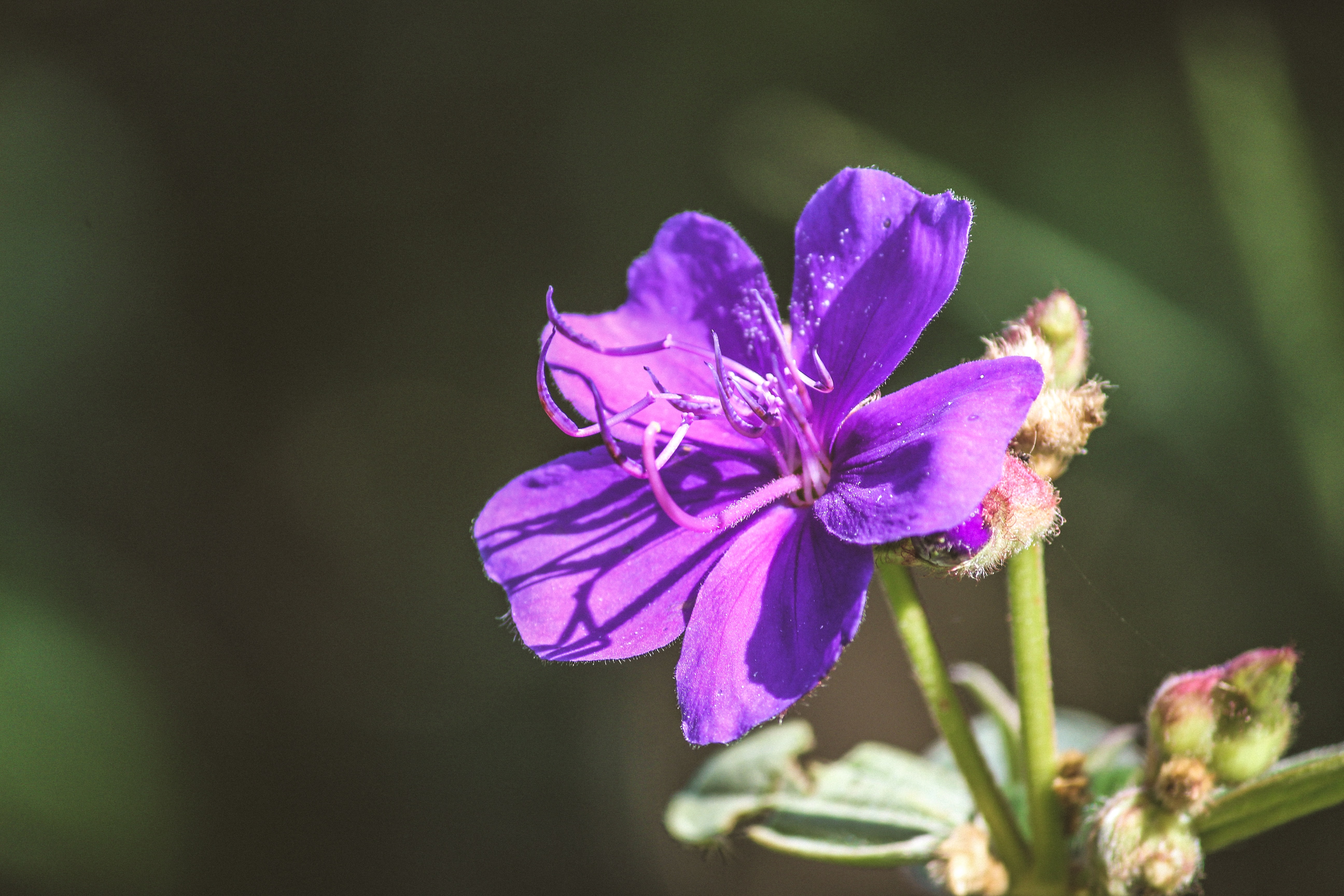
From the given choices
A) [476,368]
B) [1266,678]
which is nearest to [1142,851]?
[1266,678]

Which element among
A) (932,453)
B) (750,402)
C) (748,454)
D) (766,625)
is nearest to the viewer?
(932,453)

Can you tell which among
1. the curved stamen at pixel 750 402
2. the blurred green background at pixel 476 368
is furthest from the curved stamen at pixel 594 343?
the blurred green background at pixel 476 368

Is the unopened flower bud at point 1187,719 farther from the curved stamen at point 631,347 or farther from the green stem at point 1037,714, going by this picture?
the curved stamen at point 631,347

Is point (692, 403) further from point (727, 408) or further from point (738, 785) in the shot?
point (738, 785)

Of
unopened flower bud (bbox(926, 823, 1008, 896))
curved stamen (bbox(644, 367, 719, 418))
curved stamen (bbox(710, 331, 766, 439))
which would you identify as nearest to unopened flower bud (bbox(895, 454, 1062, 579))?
curved stamen (bbox(710, 331, 766, 439))

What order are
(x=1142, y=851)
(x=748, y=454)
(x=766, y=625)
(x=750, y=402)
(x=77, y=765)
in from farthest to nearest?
(x=77, y=765), (x=748, y=454), (x=750, y=402), (x=1142, y=851), (x=766, y=625)

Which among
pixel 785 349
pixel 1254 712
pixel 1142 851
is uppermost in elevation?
pixel 785 349
